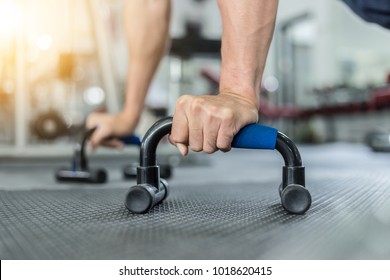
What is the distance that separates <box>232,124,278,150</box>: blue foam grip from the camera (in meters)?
0.64

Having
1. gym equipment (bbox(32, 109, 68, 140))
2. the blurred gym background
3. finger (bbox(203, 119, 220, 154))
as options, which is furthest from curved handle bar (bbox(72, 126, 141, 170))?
gym equipment (bbox(32, 109, 68, 140))

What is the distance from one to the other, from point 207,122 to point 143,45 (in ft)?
2.29

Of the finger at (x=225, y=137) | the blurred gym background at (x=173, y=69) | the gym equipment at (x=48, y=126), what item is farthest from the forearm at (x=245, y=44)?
the gym equipment at (x=48, y=126)

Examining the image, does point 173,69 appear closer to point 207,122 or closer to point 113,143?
point 113,143

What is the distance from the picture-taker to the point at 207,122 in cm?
61

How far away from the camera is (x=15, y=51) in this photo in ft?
9.15

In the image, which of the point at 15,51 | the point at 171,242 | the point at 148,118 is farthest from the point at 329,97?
the point at 171,242

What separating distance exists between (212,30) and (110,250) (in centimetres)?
487

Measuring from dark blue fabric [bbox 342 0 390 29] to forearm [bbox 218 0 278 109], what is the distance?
43 centimetres

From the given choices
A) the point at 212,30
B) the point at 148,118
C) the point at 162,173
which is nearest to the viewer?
the point at 162,173

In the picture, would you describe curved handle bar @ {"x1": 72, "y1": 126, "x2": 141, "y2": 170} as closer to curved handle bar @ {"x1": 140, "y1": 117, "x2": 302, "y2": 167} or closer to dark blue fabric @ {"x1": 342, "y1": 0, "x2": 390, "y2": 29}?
curved handle bar @ {"x1": 140, "y1": 117, "x2": 302, "y2": 167}

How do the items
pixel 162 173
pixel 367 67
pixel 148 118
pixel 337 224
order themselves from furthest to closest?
pixel 367 67 < pixel 148 118 < pixel 162 173 < pixel 337 224

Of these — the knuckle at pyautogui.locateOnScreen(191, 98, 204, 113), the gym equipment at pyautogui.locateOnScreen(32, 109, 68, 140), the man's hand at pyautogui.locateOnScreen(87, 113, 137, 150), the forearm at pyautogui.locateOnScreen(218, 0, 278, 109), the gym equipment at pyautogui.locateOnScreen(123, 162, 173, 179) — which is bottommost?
the gym equipment at pyautogui.locateOnScreen(32, 109, 68, 140)
